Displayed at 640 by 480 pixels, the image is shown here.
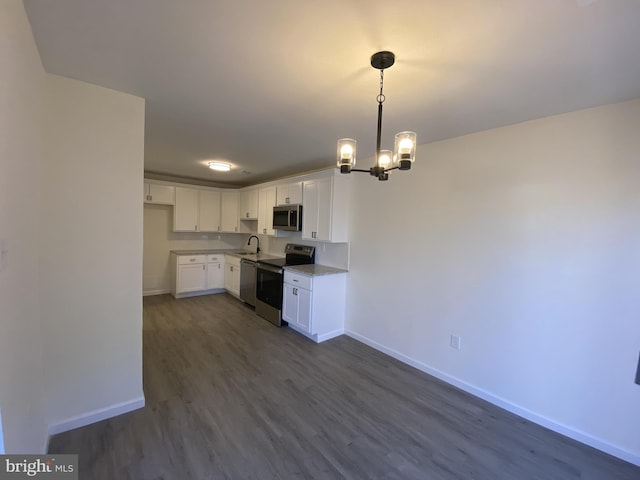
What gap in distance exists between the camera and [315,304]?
3566mm

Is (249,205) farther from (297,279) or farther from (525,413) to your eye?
(525,413)

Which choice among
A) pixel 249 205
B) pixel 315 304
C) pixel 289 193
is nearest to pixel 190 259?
pixel 249 205

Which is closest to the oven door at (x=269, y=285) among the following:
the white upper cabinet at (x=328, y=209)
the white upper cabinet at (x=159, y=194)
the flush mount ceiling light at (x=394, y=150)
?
the white upper cabinet at (x=328, y=209)

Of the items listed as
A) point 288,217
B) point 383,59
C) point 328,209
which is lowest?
point 288,217

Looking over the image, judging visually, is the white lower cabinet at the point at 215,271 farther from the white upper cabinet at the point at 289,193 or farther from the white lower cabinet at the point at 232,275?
the white upper cabinet at the point at 289,193

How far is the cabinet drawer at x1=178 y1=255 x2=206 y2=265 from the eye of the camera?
5216mm

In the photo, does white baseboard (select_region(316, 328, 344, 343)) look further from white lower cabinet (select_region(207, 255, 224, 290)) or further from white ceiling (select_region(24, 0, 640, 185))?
white lower cabinet (select_region(207, 255, 224, 290))

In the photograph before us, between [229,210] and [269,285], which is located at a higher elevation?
[229,210]

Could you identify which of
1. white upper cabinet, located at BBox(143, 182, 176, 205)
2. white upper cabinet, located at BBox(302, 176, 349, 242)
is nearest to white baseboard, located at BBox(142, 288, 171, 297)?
white upper cabinet, located at BBox(143, 182, 176, 205)

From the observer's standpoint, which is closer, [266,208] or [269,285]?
[269,285]

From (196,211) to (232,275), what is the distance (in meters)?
1.53

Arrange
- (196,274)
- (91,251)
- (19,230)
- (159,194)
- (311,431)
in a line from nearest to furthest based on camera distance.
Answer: (19,230) < (91,251) < (311,431) < (159,194) < (196,274)

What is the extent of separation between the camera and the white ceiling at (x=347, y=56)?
3.99 feet

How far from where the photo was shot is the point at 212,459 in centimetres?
176
